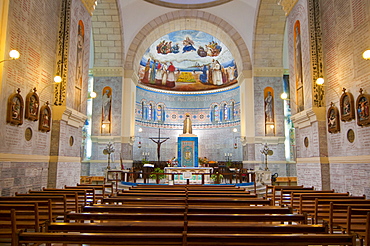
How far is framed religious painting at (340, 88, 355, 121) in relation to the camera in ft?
30.7

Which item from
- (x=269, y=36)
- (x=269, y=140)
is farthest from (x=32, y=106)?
(x=269, y=36)

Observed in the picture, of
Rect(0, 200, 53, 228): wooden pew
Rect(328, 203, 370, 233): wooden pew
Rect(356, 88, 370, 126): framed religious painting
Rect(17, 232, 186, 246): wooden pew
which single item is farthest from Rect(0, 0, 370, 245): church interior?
Rect(0, 200, 53, 228): wooden pew

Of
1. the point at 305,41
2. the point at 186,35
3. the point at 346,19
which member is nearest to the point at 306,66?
the point at 305,41

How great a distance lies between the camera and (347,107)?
31.7 feet

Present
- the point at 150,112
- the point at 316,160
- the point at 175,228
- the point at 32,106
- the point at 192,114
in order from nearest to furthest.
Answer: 1. the point at 175,228
2. the point at 32,106
3. the point at 316,160
4. the point at 150,112
5. the point at 192,114

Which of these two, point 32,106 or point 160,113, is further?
point 160,113

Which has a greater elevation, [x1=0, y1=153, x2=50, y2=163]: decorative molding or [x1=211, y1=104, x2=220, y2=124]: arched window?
[x1=211, y1=104, x2=220, y2=124]: arched window

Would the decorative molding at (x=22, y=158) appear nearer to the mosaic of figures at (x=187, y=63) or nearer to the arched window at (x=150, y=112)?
the mosaic of figures at (x=187, y=63)

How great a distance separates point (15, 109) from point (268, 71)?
1590 centimetres

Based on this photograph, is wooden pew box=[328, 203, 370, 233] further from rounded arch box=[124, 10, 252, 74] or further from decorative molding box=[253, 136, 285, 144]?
rounded arch box=[124, 10, 252, 74]

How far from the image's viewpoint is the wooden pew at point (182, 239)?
309cm

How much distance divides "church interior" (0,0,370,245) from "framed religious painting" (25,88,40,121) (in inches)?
2.5

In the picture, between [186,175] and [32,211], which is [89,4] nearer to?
[186,175]

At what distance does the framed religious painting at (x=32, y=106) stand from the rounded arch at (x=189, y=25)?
457 inches
